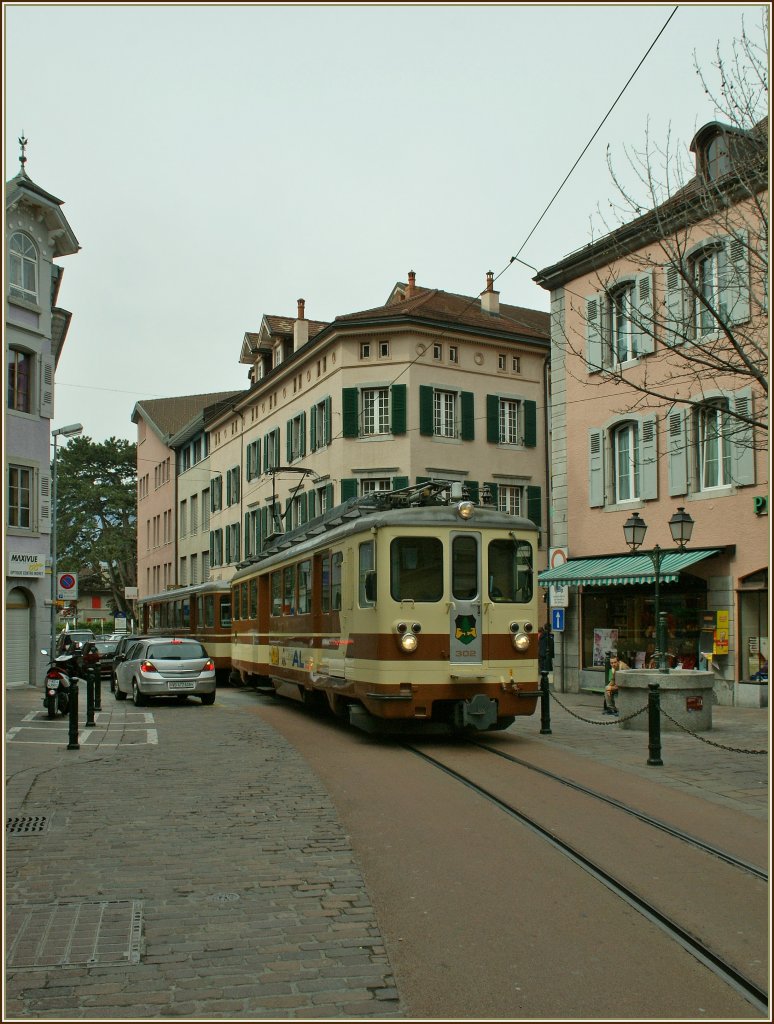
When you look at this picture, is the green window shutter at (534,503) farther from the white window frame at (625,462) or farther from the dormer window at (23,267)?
the dormer window at (23,267)

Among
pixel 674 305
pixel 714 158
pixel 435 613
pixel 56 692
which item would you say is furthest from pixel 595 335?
pixel 56 692

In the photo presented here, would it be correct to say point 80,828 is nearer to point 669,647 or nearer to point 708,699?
point 708,699

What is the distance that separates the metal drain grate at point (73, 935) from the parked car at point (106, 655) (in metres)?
26.9

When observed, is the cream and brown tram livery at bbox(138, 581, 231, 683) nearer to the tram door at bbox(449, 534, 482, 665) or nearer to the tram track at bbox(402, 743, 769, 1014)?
the tram door at bbox(449, 534, 482, 665)

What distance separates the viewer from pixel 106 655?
35.1 m

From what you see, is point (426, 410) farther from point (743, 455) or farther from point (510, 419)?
point (743, 455)

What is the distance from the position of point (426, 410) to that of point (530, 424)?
492 centimetres

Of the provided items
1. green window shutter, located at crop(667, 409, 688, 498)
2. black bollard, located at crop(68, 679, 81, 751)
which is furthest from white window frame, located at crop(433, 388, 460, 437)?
black bollard, located at crop(68, 679, 81, 751)

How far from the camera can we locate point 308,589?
1748cm

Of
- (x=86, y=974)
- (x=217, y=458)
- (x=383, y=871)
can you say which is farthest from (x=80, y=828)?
(x=217, y=458)

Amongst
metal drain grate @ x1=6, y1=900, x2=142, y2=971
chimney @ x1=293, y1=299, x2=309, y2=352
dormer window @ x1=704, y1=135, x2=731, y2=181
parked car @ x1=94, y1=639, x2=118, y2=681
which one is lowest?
parked car @ x1=94, y1=639, x2=118, y2=681

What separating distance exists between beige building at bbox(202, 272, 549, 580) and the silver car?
1048 cm

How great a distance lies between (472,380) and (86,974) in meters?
33.5

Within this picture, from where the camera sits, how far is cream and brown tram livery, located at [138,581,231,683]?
96.4 feet
